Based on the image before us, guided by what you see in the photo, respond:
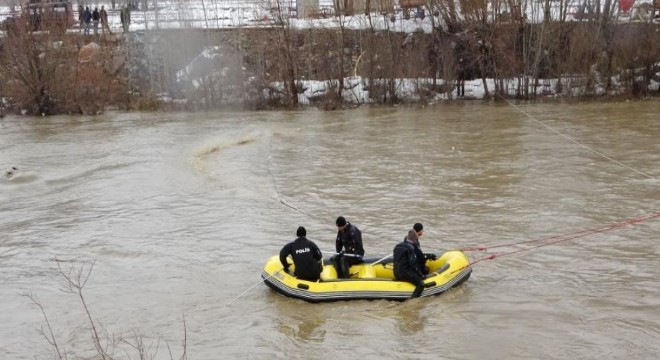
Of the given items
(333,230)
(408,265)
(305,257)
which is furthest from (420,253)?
(333,230)

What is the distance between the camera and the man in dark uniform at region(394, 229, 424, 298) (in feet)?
39.0

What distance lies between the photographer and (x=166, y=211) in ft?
62.8

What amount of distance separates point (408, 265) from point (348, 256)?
1.19 meters

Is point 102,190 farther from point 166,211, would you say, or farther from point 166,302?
point 166,302

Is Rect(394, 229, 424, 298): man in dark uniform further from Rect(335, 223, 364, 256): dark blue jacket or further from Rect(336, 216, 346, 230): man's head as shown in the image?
Rect(336, 216, 346, 230): man's head

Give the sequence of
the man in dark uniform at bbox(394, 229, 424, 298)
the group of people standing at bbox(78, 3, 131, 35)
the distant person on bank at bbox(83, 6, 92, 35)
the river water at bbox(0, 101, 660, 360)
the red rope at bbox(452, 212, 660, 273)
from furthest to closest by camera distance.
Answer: the group of people standing at bbox(78, 3, 131, 35)
the distant person on bank at bbox(83, 6, 92, 35)
the red rope at bbox(452, 212, 660, 273)
the man in dark uniform at bbox(394, 229, 424, 298)
the river water at bbox(0, 101, 660, 360)

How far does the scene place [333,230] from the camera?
661 inches

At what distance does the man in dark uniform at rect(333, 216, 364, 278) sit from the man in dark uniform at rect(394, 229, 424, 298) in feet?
3.05

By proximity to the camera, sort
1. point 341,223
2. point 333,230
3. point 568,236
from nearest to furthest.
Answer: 1. point 341,223
2. point 568,236
3. point 333,230

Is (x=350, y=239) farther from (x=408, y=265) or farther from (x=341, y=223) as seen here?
(x=408, y=265)

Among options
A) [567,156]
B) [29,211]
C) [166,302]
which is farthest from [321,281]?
[567,156]

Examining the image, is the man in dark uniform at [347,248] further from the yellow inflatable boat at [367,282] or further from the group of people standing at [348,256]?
the yellow inflatable boat at [367,282]

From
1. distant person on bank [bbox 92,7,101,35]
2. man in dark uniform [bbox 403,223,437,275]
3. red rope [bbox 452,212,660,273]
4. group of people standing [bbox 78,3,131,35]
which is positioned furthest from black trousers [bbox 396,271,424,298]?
distant person on bank [bbox 92,7,101,35]

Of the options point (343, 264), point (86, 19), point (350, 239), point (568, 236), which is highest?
point (86, 19)
